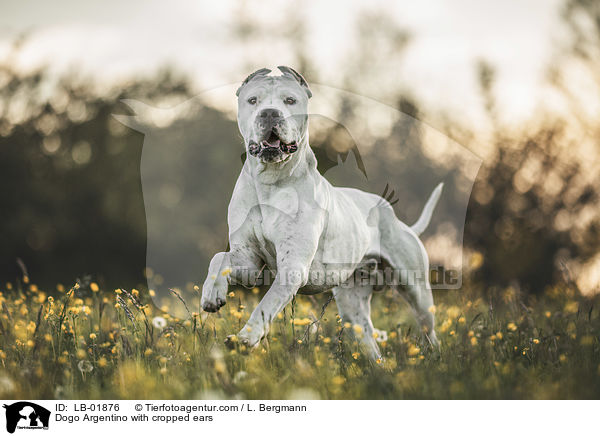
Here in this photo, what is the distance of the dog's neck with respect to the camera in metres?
4.36

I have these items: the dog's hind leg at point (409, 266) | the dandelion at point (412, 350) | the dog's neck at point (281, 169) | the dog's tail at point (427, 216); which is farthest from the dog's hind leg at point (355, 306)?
the dog's neck at point (281, 169)

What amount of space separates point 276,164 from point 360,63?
6007mm

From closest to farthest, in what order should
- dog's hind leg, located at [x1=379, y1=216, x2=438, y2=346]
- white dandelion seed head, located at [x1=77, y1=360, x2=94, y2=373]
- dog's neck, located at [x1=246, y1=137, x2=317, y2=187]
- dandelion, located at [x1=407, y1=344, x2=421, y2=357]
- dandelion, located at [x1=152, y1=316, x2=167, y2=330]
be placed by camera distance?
white dandelion seed head, located at [x1=77, y1=360, x2=94, y2=373], dandelion, located at [x1=407, y1=344, x2=421, y2=357], dog's neck, located at [x1=246, y1=137, x2=317, y2=187], dandelion, located at [x1=152, y1=316, x2=167, y2=330], dog's hind leg, located at [x1=379, y1=216, x2=438, y2=346]

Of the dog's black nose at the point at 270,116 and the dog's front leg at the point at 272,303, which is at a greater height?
the dog's black nose at the point at 270,116

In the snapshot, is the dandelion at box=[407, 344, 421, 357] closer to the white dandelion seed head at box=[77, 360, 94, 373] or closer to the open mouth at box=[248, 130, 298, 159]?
the open mouth at box=[248, 130, 298, 159]

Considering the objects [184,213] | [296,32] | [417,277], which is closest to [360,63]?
[296,32]

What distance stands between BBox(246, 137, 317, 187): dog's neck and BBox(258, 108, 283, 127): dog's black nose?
13.6 inches

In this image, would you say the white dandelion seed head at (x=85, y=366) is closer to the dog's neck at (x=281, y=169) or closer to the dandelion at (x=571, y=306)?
the dog's neck at (x=281, y=169)

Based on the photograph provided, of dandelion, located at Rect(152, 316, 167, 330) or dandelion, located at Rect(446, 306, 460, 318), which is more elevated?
dandelion, located at Rect(446, 306, 460, 318)

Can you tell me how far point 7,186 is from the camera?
11398 millimetres

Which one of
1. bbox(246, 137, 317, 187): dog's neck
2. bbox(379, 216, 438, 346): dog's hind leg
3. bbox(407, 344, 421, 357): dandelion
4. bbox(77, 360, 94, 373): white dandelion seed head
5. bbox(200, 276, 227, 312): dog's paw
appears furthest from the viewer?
bbox(379, 216, 438, 346): dog's hind leg
